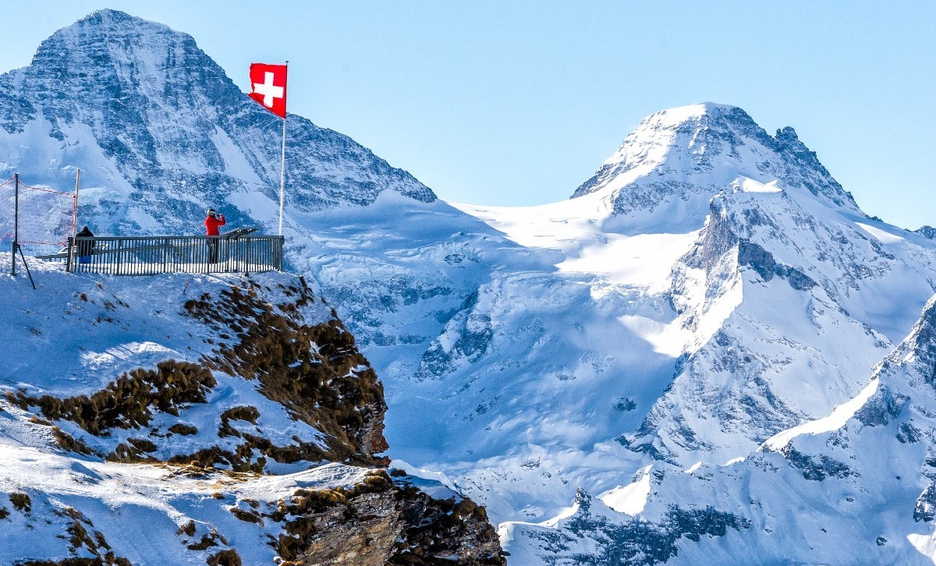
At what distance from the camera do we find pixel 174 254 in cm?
5250

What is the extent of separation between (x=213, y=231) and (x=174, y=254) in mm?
3485

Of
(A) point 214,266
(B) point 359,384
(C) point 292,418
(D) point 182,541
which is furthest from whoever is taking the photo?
(A) point 214,266

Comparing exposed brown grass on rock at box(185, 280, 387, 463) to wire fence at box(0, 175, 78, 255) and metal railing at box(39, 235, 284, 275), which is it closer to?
metal railing at box(39, 235, 284, 275)

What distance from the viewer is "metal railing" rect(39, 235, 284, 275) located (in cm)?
4969

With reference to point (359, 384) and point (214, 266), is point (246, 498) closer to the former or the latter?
point (359, 384)

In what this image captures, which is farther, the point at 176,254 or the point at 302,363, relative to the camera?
the point at 176,254

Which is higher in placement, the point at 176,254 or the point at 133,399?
the point at 176,254

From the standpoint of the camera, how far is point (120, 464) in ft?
123

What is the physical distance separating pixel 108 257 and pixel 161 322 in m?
6.14

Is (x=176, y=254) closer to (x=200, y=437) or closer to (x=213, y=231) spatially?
(x=213, y=231)

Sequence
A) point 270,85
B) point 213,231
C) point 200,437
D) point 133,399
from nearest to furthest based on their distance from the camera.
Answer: point 133,399, point 200,437, point 213,231, point 270,85

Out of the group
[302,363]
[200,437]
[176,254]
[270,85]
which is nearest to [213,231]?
[176,254]

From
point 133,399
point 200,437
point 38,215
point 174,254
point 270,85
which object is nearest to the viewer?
point 133,399

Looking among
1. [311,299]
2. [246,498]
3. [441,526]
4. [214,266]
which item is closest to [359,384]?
[311,299]
